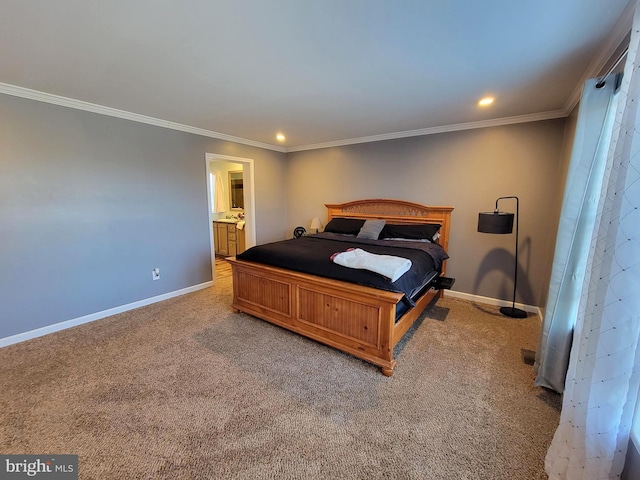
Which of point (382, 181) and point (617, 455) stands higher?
point (382, 181)

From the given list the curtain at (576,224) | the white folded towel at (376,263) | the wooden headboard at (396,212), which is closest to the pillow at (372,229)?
the wooden headboard at (396,212)

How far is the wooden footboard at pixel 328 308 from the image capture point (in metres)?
2.13

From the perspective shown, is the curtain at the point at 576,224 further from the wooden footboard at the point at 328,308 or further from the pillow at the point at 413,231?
the pillow at the point at 413,231

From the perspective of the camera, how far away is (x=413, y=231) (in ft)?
11.8

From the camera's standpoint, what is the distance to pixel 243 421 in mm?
1678

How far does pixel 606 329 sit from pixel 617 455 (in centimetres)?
50

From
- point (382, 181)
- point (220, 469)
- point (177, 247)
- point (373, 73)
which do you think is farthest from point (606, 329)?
point (177, 247)

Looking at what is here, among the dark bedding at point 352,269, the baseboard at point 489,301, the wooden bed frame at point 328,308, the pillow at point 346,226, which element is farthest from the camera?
the pillow at point 346,226

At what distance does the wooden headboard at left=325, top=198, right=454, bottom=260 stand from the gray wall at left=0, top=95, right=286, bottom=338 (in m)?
2.20

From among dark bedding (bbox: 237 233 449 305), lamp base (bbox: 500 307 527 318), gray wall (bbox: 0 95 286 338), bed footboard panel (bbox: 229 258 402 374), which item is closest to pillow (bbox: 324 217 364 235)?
dark bedding (bbox: 237 233 449 305)

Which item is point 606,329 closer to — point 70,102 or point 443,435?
point 443,435

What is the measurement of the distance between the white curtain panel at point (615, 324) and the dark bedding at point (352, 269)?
117cm

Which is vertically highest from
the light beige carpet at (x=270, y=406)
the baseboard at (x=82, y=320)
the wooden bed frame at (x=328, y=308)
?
the wooden bed frame at (x=328, y=308)

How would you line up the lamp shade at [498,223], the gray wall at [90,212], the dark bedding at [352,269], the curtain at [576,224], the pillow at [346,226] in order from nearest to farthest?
the curtain at [576,224] → the dark bedding at [352,269] → the gray wall at [90,212] → the lamp shade at [498,223] → the pillow at [346,226]
